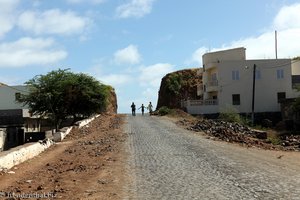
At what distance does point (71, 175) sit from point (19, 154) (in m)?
4.02

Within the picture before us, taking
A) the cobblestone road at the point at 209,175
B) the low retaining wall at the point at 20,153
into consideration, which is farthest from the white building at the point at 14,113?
the cobblestone road at the point at 209,175

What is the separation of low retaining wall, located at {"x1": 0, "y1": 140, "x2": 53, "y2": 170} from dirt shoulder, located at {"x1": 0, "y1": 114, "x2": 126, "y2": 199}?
0.80 feet

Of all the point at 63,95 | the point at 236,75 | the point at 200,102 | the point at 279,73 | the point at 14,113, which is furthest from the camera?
the point at 279,73

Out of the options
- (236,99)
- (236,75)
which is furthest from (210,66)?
(236,99)

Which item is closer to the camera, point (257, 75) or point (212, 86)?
point (257, 75)

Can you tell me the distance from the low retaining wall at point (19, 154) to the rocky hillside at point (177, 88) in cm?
7534

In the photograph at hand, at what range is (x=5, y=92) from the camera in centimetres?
7412

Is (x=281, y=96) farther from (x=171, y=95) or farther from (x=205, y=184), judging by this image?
(x=205, y=184)

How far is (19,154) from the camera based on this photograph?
Result: 16062mm

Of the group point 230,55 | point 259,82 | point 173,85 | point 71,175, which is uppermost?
point 230,55

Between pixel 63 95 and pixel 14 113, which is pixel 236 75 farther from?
pixel 14 113

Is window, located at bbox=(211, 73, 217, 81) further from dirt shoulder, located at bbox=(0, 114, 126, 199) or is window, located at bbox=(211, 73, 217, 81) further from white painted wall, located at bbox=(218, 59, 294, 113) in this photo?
dirt shoulder, located at bbox=(0, 114, 126, 199)

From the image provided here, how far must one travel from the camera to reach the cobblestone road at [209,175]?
9.64m

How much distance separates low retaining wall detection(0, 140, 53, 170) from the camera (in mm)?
14261
